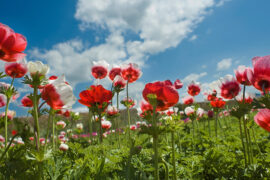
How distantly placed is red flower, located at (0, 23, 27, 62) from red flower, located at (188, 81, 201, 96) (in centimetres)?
336

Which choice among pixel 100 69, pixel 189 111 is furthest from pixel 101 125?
pixel 189 111

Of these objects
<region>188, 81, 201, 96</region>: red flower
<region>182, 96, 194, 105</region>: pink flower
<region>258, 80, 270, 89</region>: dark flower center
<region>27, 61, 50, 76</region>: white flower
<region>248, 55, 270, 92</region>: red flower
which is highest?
<region>188, 81, 201, 96</region>: red flower

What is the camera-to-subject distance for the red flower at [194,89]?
3.94 m

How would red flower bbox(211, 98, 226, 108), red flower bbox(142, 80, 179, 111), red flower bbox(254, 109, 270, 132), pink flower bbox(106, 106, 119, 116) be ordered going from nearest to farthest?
red flower bbox(142, 80, 179, 111) → red flower bbox(254, 109, 270, 132) → pink flower bbox(106, 106, 119, 116) → red flower bbox(211, 98, 226, 108)

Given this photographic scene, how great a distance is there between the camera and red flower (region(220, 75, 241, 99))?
7.08 feet

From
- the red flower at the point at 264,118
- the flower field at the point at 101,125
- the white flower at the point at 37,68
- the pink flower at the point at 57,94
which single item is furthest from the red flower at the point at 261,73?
the white flower at the point at 37,68

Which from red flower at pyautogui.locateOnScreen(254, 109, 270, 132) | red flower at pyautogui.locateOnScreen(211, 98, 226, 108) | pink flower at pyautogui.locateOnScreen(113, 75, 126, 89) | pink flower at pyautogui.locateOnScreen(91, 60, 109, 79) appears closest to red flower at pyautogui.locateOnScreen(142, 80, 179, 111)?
red flower at pyautogui.locateOnScreen(254, 109, 270, 132)

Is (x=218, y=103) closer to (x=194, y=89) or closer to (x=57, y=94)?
(x=194, y=89)

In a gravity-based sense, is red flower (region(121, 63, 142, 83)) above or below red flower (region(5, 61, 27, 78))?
above

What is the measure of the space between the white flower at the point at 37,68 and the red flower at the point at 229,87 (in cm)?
194

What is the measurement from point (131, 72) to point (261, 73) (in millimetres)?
1892

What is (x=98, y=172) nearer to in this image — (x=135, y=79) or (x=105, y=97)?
(x=105, y=97)

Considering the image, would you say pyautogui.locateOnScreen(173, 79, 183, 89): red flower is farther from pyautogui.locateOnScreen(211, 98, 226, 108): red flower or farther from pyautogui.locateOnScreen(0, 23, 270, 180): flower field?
pyautogui.locateOnScreen(0, 23, 270, 180): flower field

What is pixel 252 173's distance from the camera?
183 centimetres
